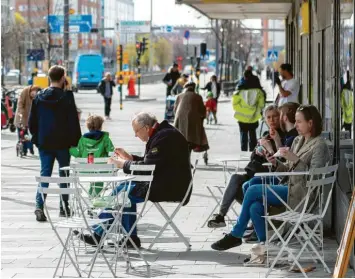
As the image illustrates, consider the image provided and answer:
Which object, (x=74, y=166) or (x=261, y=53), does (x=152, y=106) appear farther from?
(x=261, y=53)

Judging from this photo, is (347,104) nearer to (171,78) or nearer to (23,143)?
(23,143)

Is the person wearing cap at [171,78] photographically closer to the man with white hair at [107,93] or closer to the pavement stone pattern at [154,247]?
the man with white hair at [107,93]

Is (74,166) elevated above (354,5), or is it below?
below

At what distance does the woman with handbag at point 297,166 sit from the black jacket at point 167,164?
67cm

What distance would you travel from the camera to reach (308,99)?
2058cm

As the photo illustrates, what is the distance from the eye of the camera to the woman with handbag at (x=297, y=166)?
34.1 feet

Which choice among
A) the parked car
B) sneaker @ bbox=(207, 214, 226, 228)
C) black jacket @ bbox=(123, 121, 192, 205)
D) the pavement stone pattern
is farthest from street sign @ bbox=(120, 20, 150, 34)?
black jacket @ bbox=(123, 121, 192, 205)

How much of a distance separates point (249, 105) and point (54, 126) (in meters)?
→ 9.27

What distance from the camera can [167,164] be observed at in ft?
36.0

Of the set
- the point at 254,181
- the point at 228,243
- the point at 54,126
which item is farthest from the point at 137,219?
the point at 54,126

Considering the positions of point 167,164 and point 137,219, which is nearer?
point 137,219

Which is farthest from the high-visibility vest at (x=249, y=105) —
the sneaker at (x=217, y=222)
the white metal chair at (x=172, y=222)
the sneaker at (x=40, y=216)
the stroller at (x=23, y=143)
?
the white metal chair at (x=172, y=222)

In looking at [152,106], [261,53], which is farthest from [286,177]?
[261,53]

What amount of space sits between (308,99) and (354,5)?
10199 mm
